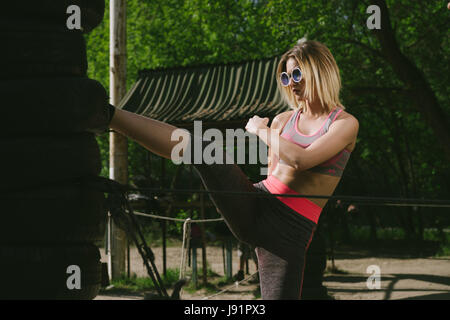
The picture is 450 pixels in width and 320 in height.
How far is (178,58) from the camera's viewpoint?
15.8m

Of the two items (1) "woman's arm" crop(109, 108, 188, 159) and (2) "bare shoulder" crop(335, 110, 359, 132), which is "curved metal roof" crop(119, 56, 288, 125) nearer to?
(2) "bare shoulder" crop(335, 110, 359, 132)

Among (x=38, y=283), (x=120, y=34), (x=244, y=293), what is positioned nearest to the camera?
(x=38, y=283)

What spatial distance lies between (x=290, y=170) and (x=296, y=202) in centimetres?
14

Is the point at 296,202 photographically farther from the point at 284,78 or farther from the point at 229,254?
the point at 229,254

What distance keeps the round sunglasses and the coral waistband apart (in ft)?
1.41

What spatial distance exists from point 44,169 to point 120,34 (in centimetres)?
642

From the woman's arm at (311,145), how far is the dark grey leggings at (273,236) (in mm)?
180

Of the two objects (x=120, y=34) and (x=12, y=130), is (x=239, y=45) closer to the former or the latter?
(x=120, y=34)

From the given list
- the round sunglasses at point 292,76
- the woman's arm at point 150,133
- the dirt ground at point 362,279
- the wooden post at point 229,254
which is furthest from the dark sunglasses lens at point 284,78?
the wooden post at point 229,254

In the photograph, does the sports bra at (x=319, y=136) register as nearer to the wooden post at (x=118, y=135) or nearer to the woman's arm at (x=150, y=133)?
the woman's arm at (x=150, y=133)

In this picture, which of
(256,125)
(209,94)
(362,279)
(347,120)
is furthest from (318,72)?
(362,279)

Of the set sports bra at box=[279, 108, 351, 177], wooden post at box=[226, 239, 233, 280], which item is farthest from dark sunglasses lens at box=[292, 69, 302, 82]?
wooden post at box=[226, 239, 233, 280]

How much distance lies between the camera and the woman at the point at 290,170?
6.42 ft
